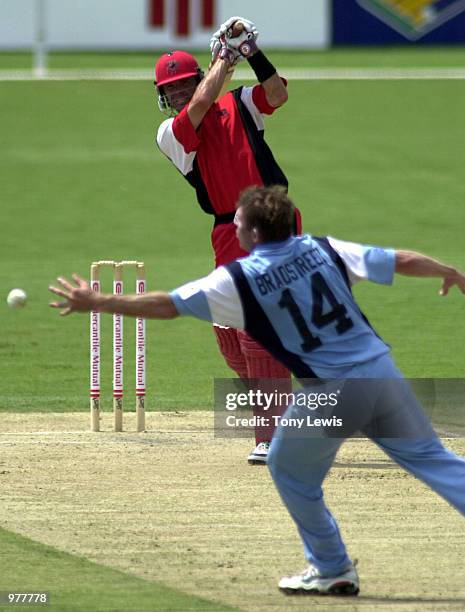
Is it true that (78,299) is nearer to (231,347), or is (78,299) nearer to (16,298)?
(231,347)

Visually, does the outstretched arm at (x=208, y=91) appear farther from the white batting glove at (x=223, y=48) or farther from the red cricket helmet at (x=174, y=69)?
the red cricket helmet at (x=174, y=69)

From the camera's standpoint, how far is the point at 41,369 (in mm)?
12953

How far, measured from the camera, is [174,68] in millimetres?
9227

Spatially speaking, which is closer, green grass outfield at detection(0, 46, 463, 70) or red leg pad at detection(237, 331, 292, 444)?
red leg pad at detection(237, 331, 292, 444)

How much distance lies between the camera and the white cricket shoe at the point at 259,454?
30.2ft

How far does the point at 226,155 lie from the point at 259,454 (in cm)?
187

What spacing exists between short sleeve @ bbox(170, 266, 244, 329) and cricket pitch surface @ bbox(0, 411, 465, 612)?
4.20 ft

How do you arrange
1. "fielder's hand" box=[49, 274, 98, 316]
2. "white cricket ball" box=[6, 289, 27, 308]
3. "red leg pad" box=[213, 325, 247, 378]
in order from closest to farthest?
"fielder's hand" box=[49, 274, 98, 316] → "red leg pad" box=[213, 325, 247, 378] → "white cricket ball" box=[6, 289, 27, 308]

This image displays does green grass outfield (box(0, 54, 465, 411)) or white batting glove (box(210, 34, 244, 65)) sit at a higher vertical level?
white batting glove (box(210, 34, 244, 65))

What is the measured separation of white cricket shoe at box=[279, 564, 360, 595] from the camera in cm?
655

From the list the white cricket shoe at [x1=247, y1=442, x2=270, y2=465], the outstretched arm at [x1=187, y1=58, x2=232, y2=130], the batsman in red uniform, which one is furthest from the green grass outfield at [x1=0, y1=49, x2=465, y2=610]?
the outstretched arm at [x1=187, y1=58, x2=232, y2=130]

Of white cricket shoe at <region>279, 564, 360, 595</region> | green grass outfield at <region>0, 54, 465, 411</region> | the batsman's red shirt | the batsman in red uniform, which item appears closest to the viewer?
white cricket shoe at <region>279, 564, 360, 595</region>

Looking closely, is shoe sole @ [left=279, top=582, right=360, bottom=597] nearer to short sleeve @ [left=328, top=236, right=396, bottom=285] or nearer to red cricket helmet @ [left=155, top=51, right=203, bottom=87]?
short sleeve @ [left=328, top=236, right=396, bottom=285]

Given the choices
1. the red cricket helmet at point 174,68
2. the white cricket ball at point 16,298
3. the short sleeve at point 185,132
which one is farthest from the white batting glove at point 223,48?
the white cricket ball at point 16,298
